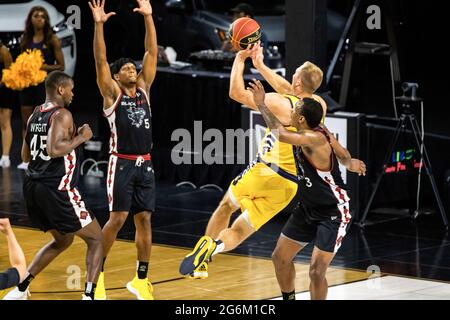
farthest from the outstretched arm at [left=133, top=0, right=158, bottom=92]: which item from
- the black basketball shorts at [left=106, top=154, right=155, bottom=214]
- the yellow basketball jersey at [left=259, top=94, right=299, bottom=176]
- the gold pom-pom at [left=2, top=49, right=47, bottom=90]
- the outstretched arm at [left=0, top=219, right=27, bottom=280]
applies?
the gold pom-pom at [left=2, top=49, right=47, bottom=90]

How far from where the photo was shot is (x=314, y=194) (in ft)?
28.7

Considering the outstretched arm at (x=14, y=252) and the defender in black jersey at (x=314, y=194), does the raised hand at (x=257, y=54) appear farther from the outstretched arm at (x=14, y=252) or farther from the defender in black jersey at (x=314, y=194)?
the outstretched arm at (x=14, y=252)

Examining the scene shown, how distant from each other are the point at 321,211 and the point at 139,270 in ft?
6.20

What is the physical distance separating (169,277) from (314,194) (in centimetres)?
236

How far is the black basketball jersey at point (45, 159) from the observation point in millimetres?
9188

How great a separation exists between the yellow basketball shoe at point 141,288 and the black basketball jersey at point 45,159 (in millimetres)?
1091

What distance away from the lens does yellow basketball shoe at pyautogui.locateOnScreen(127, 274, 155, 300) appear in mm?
9688

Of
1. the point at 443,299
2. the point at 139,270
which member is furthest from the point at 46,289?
the point at 443,299

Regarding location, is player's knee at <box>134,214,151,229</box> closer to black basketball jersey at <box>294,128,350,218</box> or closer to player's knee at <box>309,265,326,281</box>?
black basketball jersey at <box>294,128,350,218</box>

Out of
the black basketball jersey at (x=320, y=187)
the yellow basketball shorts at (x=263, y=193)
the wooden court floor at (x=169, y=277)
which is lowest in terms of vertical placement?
the wooden court floor at (x=169, y=277)

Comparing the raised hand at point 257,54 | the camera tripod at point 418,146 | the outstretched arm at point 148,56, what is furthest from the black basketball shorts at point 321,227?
the camera tripod at point 418,146

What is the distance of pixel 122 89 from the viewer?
9.88 metres
